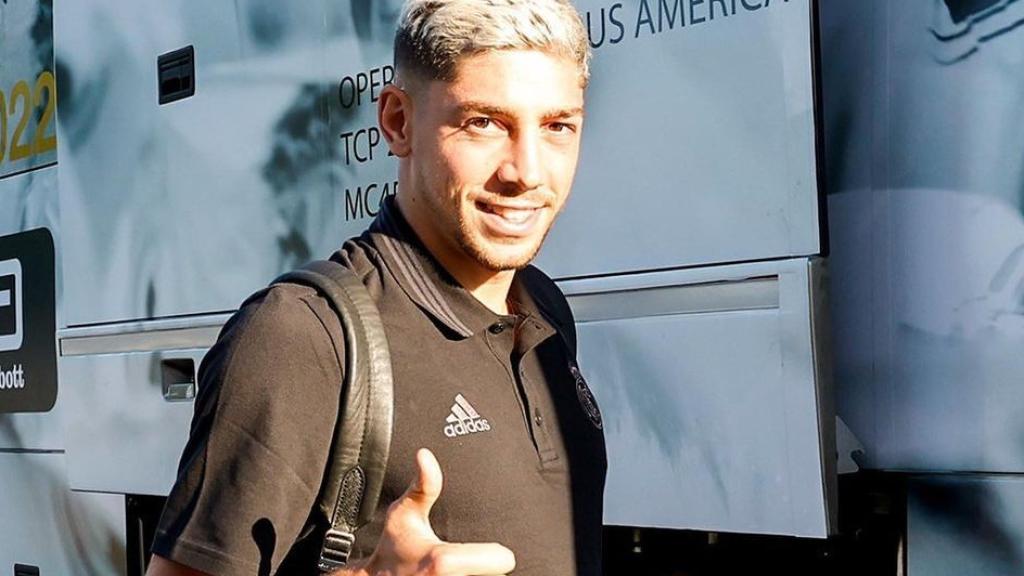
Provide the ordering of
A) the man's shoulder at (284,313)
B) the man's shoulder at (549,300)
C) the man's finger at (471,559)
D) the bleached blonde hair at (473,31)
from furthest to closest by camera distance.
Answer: the man's shoulder at (549,300), the bleached blonde hair at (473,31), the man's shoulder at (284,313), the man's finger at (471,559)

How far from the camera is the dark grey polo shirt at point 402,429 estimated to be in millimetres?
1435

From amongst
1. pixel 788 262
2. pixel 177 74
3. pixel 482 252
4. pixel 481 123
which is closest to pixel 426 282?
pixel 482 252

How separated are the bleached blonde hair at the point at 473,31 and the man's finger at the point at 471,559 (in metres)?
0.48

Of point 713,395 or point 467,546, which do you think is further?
point 713,395

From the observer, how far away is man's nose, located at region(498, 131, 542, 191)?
5.31ft

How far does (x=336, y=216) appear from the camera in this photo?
372cm

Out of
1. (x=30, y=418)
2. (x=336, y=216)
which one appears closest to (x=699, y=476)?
(x=336, y=216)

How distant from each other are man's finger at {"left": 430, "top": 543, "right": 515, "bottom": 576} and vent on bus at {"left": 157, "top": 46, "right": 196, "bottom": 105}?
3.06 metres

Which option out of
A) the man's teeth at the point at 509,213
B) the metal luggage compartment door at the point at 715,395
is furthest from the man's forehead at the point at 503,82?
the metal luggage compartment door at the point at 715,395

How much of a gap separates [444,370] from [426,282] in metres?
0.12

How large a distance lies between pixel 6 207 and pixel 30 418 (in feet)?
2.33

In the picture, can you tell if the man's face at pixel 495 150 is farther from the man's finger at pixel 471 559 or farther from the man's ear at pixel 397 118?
the man's finger at pixel 471 559

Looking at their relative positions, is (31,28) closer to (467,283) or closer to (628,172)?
(628,172)

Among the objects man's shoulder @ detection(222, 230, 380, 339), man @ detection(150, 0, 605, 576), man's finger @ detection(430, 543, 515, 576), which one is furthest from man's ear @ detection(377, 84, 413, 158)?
man's finger @ detection(430, 543, 515, 576)
